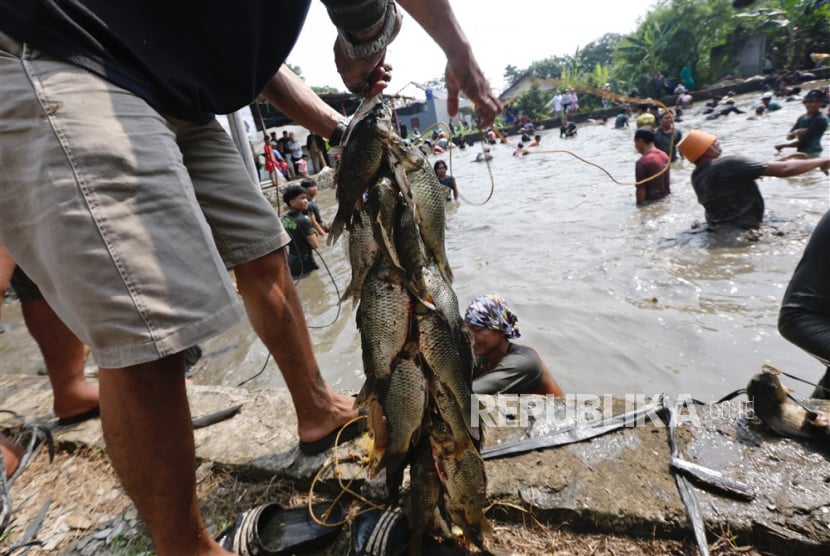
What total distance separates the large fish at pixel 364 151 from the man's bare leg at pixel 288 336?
0.71 meters

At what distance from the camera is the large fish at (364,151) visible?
1182 millimetres

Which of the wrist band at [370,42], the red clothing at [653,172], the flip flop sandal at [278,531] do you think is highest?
the wrist band at [370,42]

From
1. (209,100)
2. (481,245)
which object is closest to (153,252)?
(209,100)

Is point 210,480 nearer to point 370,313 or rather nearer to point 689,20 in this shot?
point 370,313

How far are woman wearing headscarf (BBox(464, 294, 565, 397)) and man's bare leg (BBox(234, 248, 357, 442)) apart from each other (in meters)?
1.63

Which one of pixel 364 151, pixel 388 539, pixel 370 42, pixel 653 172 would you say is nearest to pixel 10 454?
pixel 388 539

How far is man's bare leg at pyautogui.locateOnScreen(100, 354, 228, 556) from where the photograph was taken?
120cm

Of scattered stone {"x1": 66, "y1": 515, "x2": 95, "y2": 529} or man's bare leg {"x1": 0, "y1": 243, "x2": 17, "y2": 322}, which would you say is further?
man's bare leg {"x1": 0, "y1": 243, "x2": 17, "y2": 322}

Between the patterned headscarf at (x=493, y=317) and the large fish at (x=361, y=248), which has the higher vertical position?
the large fish at (x=361, y=248)

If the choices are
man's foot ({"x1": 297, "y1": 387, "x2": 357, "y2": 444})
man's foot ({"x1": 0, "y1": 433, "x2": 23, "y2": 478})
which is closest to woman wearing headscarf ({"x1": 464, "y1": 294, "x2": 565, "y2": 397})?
man's foot ({"x1": 297, "y1": 387, "x2": 357, "y2": 444})

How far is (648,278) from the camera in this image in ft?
19.8

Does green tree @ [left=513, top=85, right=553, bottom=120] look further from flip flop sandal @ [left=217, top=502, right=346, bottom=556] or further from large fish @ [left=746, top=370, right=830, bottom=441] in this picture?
flip flop sandal @ [left=217, top=502, right=346, bottom=556]

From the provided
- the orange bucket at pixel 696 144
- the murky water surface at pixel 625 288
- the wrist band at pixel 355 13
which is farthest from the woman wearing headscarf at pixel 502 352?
the orange bucket at pixel 696 144

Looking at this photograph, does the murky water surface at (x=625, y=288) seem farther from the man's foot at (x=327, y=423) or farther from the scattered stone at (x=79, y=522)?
the scattered stone at (x=79, y=522)
